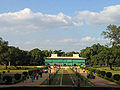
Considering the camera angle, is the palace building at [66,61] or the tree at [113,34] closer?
the tree at [113,34]

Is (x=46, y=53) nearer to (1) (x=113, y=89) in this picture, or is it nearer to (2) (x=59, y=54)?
(2) (x=59, y=54)

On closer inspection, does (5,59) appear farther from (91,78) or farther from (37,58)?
(91,78)

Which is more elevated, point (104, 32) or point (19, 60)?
point (104, 32)

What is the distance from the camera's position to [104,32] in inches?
3095

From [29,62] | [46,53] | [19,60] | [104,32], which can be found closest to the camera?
[104,32]

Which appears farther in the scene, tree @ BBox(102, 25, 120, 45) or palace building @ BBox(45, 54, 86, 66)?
palace building @ BBox(45, 54, 86, 66)

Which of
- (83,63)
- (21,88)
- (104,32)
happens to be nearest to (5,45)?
(104,32)

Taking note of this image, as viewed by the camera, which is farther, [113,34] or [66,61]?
[66,61]

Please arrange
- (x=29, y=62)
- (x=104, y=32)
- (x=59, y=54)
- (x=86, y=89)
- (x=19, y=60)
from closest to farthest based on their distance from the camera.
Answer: (x=86, y=89) < (x=104, y=32) < (x=19, y=60) < (x=29, y=62) < (x=59, y=54)

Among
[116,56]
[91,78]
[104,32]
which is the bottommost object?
[91,78]

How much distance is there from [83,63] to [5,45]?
171 feet

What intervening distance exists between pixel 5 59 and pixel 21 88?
71.2m

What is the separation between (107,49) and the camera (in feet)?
292

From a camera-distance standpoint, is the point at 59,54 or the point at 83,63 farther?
the point at 59,54
